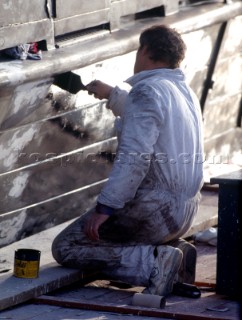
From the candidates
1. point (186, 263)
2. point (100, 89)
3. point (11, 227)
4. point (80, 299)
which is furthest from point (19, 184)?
point (186, 263)

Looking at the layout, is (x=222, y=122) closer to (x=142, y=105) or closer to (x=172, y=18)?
(x=172, y=18)

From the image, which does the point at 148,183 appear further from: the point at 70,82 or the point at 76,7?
the point at 76,7

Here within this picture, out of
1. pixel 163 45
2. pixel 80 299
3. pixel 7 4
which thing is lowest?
pixel 80 299

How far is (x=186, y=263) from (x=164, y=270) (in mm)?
252

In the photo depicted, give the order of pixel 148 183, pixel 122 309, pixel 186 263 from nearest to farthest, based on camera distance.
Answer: pixel 122 309
pixel 148 183
pixel 186 263

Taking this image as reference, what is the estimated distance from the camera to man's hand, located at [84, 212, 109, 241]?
6.23 meters

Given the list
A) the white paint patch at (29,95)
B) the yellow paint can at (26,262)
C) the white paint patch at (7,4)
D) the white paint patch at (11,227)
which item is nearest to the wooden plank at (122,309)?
the yellow paint can at (26,262)

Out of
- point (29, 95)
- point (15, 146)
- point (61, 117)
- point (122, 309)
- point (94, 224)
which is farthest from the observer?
point (61, 117)

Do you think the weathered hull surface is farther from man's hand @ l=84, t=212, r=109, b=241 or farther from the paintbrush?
man's hand @ l=84, t=212, r=109, b=241

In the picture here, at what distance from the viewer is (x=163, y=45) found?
6.48 meters

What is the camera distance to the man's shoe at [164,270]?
20.7 feet

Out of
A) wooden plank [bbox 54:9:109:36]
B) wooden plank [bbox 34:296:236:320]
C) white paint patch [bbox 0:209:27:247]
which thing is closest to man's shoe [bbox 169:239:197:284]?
wooden plank [bbox 34:296:236:320]

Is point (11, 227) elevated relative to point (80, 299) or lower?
elevated

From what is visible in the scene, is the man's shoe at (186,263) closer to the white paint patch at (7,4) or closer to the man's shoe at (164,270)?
the man's shoe at (164,270)
